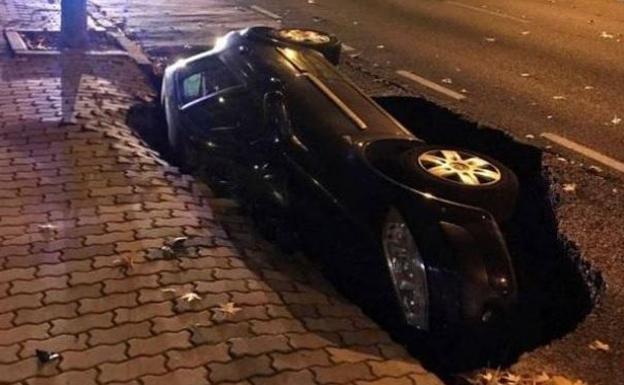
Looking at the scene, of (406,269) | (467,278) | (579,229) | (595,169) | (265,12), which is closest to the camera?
(467,278)

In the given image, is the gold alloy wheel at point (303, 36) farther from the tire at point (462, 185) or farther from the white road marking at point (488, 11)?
the white road marking at point (488, 11)

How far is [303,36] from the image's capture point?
705cm

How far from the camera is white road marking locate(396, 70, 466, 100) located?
902cm

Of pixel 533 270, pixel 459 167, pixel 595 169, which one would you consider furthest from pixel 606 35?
pixel 459 167

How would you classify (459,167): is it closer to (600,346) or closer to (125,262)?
(600,346)

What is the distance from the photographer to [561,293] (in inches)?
206

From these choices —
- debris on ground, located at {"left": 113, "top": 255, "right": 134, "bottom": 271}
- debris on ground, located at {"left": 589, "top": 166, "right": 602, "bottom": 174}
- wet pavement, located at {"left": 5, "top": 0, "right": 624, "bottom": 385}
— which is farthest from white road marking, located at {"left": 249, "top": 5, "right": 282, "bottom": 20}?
debris on ground, located at {"left": 113, "top": 255, "right": 134, "bottom": 271}

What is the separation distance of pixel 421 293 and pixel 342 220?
679 mm

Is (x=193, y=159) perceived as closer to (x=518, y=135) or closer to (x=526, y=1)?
(x=518, y=135)

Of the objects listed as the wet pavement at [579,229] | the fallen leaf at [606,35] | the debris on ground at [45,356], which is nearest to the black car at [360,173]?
the wet pavement at [579,229]

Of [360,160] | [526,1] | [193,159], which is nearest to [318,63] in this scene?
[193,159]

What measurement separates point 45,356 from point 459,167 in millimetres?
2352

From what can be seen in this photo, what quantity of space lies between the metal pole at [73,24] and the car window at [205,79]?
3.98 m

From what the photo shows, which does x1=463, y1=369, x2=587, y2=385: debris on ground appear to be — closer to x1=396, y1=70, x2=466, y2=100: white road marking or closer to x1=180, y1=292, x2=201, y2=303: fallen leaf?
x1=180, y1=292, x2=201, y2=303: fallen leaf
